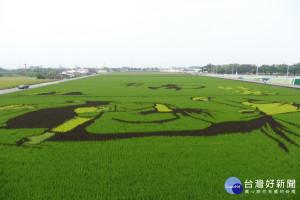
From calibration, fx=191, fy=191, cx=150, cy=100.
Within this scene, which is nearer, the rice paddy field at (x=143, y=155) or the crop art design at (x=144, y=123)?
the rice paddy field at (x=143, y=155)

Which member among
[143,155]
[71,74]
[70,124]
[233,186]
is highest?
[71,74]

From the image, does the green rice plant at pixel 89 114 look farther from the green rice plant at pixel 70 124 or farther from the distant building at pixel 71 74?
the distant building at pixel 71 74

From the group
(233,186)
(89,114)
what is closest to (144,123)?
(89,114)

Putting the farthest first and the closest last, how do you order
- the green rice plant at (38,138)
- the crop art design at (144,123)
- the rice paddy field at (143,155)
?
the crop art design at (144,123), the green rice plant at (38,138), the rice paddy field at (143,155)

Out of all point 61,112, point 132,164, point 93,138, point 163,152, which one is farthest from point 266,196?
point 61,112

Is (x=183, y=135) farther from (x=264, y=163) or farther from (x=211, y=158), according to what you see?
(x=264, y=163)

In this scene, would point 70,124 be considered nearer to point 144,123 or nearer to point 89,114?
point 89,114

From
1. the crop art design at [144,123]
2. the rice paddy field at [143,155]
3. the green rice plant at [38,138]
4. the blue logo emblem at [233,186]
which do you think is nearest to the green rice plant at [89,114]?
the crop art design at [144,123]
